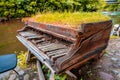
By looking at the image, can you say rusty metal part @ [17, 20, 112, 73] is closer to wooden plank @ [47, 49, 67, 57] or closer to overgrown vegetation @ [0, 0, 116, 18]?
wooden plank @ [47, 49, 67, 57]

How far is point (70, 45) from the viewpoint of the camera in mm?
2391

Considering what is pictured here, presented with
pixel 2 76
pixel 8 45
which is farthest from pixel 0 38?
pixel 2 76

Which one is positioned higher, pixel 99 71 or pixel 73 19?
pixel 73 19

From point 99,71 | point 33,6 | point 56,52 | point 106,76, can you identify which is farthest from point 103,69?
point 33,6

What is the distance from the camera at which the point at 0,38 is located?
7340mm

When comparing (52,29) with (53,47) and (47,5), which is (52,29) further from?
(47,5)

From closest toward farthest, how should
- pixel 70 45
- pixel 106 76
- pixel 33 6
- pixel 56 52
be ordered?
pixel 56 52 → pixel 70 45 → pixel 106 76 → pixel 33 6

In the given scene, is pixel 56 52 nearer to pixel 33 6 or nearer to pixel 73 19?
pixel 73 19

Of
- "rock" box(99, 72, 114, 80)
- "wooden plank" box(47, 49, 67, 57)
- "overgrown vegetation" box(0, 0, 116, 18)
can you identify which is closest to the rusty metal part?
"wooden plank" box(47, 49, 67, 57)

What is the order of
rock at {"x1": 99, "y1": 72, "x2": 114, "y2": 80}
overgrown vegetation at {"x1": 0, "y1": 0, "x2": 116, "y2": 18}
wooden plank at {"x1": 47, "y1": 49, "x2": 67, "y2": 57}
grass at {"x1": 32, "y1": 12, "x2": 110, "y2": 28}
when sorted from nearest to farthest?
wooden plank at {"x1": 47, "y1": 49, "x2": 67, "y2": 57} < grass at {"x1": 32, "y1": 12, "x2": 110, "y2": 28} < rock at {"x1": 99, "y1": 72, "x2": 114, "y2": 80} < overgrown vegetation at {"x1": 0, "y1": 0, "x2": 116, "y2": 18}

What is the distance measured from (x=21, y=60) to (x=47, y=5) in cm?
936

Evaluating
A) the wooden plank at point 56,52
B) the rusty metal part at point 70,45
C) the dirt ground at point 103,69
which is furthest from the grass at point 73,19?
the dirt ground at point 103,69

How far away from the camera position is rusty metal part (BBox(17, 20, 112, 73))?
1.86 m

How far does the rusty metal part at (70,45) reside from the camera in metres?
1.86
